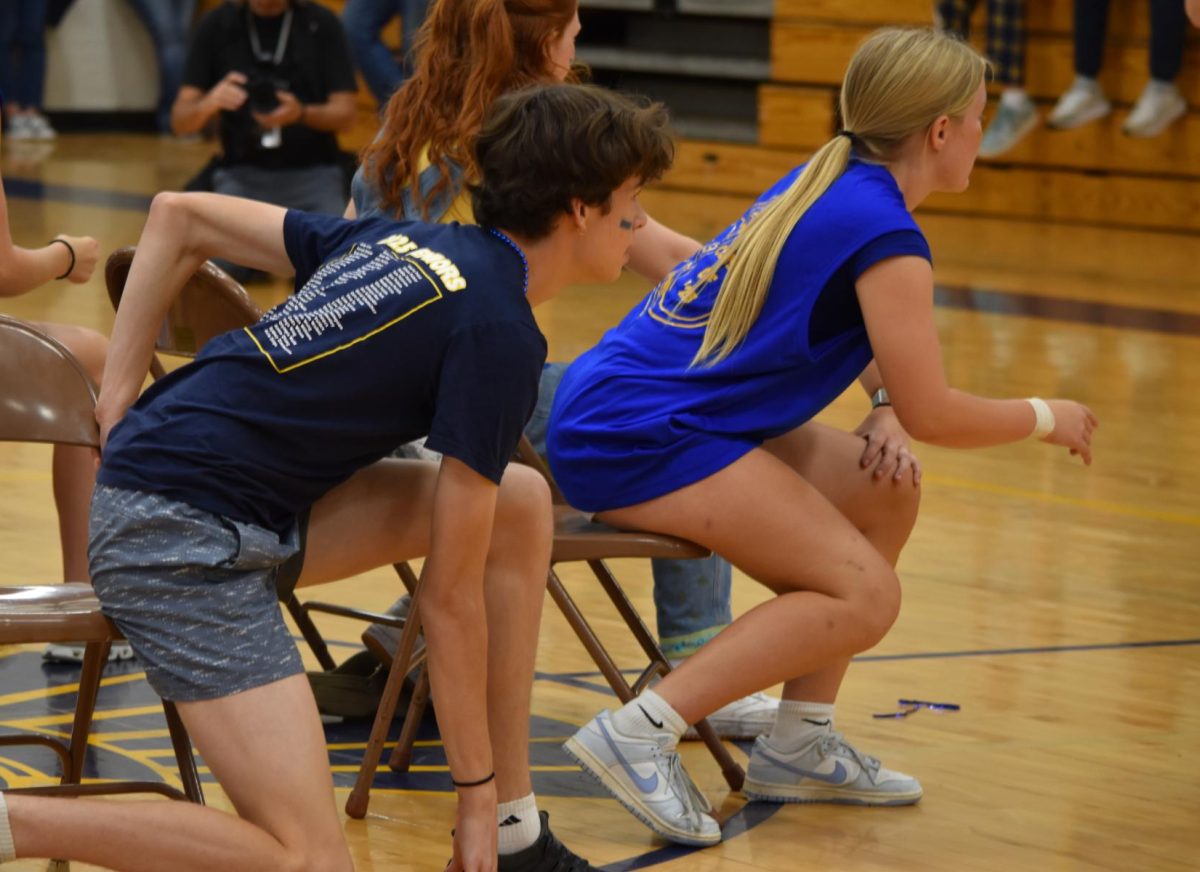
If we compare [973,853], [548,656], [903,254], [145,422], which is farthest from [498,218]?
[548,656]

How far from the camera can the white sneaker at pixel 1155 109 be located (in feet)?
28.0

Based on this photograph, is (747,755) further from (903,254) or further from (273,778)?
(273,778)

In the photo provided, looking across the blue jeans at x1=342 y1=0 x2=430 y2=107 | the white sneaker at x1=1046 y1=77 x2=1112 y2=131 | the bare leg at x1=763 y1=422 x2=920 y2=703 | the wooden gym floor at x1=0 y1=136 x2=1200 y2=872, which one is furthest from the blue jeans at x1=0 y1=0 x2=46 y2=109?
the bare leg at x1=763 y1=422 x2=920 y2=703

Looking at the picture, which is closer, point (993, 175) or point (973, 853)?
point (973, 853)

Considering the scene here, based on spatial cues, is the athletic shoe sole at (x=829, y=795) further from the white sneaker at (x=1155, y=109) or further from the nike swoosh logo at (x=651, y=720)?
the white sneaker at (x=1155, y=109)

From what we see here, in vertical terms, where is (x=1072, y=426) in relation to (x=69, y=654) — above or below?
above

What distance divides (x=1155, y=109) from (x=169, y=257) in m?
7.05

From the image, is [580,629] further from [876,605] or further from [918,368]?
[918,368]

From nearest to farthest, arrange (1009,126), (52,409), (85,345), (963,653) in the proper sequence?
(52,409), (85,345), (963,653), (1009,126)

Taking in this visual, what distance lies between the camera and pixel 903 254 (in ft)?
8.04

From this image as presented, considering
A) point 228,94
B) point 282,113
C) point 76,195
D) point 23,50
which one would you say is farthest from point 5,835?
point 23,50

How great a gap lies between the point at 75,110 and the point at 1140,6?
653 centimetres

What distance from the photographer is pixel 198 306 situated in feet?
8.29

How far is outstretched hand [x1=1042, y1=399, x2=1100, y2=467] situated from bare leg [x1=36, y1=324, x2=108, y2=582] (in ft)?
4.75
